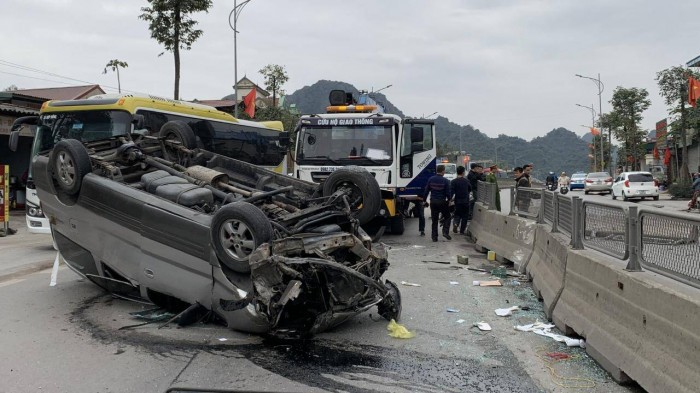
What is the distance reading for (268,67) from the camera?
36.2 metres

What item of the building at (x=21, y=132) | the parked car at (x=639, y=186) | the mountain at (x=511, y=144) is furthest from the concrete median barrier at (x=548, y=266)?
the mountain at (x=511, y=144)

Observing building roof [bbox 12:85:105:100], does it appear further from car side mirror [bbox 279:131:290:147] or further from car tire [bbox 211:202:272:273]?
car tire [bbox 211:202:272:273]

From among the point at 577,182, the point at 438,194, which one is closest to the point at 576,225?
the point at 438,194

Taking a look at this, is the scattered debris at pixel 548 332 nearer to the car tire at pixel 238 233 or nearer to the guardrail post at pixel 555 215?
the guardrail post at pixel 555 215

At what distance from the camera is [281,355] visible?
4895mm

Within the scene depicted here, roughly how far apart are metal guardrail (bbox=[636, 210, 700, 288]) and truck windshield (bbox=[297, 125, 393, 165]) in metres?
8.57

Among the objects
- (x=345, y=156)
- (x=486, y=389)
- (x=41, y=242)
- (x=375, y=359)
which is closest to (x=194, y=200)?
(x=375, y=359)

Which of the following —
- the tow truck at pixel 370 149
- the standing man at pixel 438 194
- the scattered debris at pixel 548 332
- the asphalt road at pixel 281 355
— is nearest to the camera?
the asphalt road at pixel 281 355

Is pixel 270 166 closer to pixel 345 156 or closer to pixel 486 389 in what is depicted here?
pixel 345 156

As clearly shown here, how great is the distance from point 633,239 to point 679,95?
112 ft

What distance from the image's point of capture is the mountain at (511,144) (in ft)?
460

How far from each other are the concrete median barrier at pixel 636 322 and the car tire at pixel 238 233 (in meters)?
2.78

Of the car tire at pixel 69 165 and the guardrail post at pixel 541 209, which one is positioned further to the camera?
the guardrail post at pixel 541 209

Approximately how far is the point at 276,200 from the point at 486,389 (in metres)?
3.08
